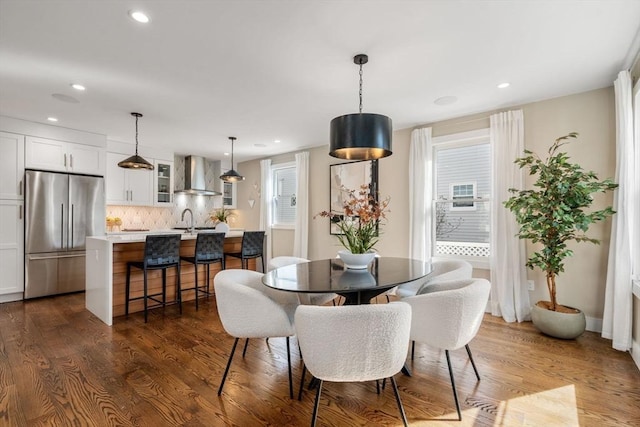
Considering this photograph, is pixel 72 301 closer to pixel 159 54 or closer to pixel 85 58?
pixel 85 58

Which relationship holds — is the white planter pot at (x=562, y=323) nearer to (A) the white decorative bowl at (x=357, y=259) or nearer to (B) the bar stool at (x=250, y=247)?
(A) the white decorative bowl at (x=357, y=259)

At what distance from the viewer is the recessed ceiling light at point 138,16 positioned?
6.85ft

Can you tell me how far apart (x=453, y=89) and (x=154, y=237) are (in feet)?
12.0

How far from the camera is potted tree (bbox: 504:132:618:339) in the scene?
296 cm

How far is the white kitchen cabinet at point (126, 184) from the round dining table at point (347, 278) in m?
4.53

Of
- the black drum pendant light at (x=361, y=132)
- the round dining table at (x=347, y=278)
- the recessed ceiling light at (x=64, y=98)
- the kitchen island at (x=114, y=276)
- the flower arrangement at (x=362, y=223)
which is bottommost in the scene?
the kitchen island at (x=114, y=276)

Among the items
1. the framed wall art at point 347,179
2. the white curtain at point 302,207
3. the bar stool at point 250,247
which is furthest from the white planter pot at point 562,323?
the white curtain at point 302,207

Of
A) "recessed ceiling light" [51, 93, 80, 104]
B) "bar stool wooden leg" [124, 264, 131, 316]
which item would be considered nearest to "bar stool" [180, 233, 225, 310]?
"bar stool wooden leg" [124, 264, 131, 316]

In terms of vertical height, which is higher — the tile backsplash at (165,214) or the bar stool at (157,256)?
the tile backsplash at (165,214)

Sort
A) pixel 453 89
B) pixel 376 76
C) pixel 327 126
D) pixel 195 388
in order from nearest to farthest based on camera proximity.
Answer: pixel 195 388
pixel 376 76
pixel 453 89
pixel 327 126

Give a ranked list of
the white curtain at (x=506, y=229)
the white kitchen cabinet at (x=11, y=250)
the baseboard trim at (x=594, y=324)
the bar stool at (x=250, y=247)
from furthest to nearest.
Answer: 1. the bar stool at (x=250, y=247)
2. the white kitchen cabinet at (x=11, y=250)
3. the white curtain at (x=506, y=229)
4. the baseboard trim at (x=594, y=324)

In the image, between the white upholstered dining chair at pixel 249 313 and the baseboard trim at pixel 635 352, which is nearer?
the white upholstered dining chair at pixel 249 313

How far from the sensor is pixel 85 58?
106 inches

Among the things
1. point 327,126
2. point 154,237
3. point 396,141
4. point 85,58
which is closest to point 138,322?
point 154,237
